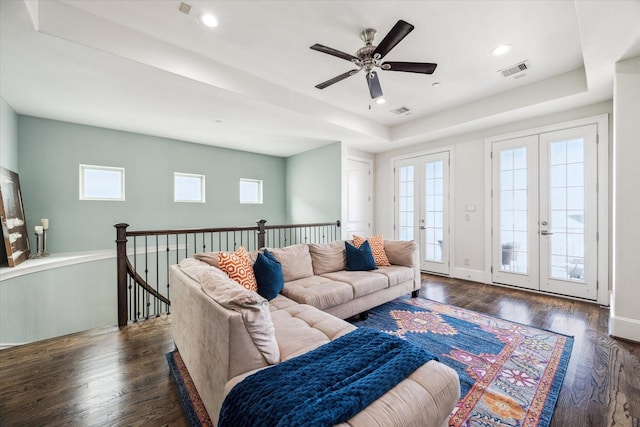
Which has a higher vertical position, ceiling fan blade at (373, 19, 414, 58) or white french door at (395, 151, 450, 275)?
ceiling fan blade at (373, 19, 414, 58)

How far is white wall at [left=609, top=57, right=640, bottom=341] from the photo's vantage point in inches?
99.4

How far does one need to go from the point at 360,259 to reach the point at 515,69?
3.01 metres

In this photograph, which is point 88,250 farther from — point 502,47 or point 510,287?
point 510,287

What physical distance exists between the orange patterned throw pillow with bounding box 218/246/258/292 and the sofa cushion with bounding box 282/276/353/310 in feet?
1.34

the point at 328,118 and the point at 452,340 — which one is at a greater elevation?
the point at 328,118

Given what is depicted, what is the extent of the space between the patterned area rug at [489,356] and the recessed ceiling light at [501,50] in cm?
296

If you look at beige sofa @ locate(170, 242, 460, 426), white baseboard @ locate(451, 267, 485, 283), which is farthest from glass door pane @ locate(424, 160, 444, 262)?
beige sofa @ locate(170, 242, 460, 426)

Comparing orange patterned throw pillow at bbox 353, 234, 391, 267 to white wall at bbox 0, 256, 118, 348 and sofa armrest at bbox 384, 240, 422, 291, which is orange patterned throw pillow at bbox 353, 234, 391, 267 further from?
white wall at bbox 0, 256, 118, 348

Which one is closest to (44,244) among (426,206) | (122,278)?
(122,278)

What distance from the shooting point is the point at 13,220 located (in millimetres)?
3367

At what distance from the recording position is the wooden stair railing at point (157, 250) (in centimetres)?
288

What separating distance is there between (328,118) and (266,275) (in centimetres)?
278

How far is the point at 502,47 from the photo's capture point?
2775mm

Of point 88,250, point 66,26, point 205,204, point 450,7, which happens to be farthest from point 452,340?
point 88,250
